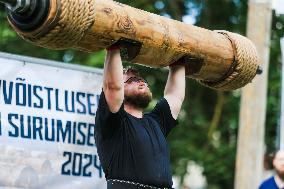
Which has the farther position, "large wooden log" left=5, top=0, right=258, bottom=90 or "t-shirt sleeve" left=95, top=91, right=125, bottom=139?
"t-shirt sleeve" left=95, top=91, right=125, bottom=139

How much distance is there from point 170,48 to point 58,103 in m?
1.21

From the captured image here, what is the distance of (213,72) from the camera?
4.60 meters

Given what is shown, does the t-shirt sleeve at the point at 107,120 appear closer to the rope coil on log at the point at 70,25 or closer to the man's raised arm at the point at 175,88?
the rope coil on log at the point at 70,25

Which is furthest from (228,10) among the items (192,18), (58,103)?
(58,103)

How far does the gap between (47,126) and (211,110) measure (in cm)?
805

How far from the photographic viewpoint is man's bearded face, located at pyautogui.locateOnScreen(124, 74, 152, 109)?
14.0ft

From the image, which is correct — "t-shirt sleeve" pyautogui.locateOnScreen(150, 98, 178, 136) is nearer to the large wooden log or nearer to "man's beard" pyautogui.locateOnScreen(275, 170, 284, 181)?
the large wooden log

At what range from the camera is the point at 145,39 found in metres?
4.01

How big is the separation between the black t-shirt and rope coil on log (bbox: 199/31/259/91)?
0.75 m

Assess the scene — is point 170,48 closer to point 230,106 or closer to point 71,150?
point 71,150

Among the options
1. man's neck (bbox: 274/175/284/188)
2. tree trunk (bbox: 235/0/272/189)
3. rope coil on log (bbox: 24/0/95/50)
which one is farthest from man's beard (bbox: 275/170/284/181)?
rope coil on log (bbox: 24/0/95/50)

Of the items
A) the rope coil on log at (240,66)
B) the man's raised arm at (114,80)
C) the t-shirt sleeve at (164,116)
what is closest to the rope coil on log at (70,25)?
the man's raised arm at (114,80)

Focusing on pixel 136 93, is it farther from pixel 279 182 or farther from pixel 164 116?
pixel 279 182

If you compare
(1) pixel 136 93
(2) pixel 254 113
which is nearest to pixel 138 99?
(1) pixel 136 93
